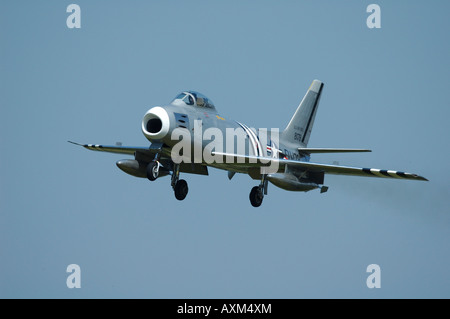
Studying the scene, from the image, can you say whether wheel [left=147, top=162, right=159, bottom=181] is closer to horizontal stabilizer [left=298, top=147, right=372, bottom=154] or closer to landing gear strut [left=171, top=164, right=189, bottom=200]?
landing gear strut [left=171, top=164, right=189, bottom=200]

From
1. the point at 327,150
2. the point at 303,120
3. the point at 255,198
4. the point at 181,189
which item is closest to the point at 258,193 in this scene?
the point at 255,198

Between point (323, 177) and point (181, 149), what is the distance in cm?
696

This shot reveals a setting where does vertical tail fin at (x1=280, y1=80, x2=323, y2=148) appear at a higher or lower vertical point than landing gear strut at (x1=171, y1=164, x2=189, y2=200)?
higher

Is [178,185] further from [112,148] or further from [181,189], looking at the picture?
[112,148]

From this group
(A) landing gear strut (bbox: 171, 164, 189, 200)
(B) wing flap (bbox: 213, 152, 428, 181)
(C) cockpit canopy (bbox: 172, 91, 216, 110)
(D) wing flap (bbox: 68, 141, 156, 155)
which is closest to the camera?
(B) wing flap (bbox: 213, 152, 428, 181)

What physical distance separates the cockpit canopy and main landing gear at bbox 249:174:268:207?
4.00m

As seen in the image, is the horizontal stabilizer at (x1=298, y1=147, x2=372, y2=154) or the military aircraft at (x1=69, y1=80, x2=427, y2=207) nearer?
the military aircraft at (x1=69, y1=80, x2=427, y2=207)

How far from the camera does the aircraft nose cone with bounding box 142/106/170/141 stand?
28328mm

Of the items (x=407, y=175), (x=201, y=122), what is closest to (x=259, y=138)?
(x=201, y=122)

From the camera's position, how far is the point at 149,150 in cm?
3025

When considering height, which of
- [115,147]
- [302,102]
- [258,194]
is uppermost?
[302,102]

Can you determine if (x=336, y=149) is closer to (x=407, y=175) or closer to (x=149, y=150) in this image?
(x=407, y=175)

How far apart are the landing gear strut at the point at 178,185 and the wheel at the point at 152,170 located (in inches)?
71.7

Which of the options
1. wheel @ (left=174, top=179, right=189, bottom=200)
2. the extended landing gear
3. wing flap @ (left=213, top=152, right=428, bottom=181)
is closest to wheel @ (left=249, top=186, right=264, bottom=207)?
wing flap @ (left=213, top=152, right=428, bottom=181)
